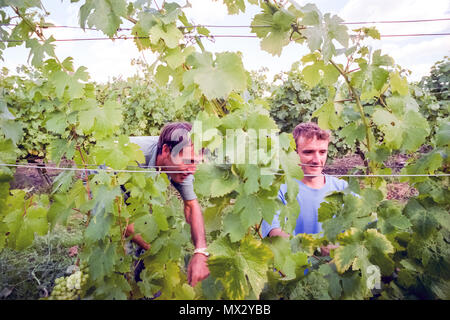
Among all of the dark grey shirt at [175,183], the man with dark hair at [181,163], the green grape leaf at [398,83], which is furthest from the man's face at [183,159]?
the green grape leaf at [398,83]

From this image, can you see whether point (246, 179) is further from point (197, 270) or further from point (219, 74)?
point (197, 270)

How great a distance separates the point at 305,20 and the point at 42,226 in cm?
152

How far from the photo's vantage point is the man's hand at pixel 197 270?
1.72 meters

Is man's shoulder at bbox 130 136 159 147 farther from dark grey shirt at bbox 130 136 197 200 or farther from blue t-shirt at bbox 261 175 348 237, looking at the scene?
blue t-shirt at bbox 261 175 348 237

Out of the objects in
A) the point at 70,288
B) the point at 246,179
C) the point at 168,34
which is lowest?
the point at 70,288

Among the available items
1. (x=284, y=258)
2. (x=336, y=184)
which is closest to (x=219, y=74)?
(x=284, y=258)

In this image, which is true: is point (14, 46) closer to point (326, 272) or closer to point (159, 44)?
point (159, 44)

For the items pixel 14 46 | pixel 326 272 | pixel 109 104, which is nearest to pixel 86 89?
pixel 109 104

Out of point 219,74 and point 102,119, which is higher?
point 219,74

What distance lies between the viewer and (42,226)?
1.45 metres

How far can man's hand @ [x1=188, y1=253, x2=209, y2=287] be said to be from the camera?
5.64 feet

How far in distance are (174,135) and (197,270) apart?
107 cm

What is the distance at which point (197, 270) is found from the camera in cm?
176

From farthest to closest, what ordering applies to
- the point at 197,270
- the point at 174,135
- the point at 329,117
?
1. the point at 174,135
2. the point at 197,270
3. the point at 329,117
